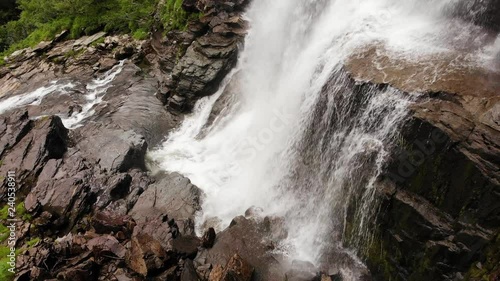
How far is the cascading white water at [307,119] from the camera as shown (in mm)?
12961

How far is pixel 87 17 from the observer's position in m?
31.7

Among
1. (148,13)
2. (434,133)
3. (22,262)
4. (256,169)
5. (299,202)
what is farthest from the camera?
(148,13)

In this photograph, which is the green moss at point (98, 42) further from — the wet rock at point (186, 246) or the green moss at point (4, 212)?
the wet rock at point (186, 246)

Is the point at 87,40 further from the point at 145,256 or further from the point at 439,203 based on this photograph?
the point at 439,203

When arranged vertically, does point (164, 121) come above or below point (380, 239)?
below

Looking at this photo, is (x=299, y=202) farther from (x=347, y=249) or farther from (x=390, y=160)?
(x=390, y=160)

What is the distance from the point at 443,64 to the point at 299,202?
7297 mm

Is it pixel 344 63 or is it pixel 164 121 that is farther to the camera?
pixel 164 121

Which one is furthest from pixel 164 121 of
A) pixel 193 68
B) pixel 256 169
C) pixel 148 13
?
pixel 148 13

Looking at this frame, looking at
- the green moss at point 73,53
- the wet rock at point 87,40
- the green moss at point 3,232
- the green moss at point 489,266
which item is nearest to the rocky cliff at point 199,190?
the green moss at point 489,266

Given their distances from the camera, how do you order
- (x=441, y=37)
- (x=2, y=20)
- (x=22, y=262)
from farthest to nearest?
(x=2, y=20) → (x=441, y=37) → (x=22, y=262)

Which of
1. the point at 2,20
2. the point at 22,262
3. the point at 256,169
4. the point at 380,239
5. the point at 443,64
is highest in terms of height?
the point at 443,64

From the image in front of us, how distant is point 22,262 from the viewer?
1260 cm

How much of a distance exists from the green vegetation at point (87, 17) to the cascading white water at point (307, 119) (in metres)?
10.1
